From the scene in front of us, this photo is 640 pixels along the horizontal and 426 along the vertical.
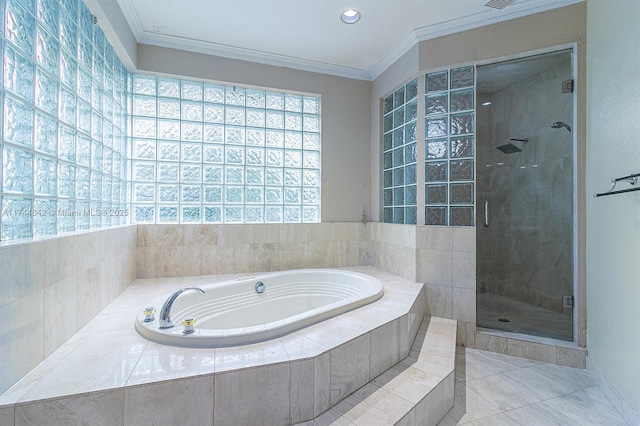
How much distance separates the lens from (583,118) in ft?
6.82

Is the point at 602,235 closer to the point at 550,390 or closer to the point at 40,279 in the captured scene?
the point at 550,390

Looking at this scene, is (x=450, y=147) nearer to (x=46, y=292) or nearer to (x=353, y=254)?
(x=353, y=254)

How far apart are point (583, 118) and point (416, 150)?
1123 millimetres

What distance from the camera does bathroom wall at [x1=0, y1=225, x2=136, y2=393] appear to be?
1033 mm

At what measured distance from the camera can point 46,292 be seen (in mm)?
1252

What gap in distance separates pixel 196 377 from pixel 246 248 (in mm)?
1781

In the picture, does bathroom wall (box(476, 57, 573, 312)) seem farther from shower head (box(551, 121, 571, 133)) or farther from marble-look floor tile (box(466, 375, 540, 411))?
marble-look floor tile (box(466, 375, 540, 411))

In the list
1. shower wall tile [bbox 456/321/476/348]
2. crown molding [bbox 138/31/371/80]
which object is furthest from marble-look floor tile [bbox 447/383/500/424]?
crown molding [bbox 138/31/371/80]

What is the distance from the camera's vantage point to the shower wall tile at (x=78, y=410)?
0.96m

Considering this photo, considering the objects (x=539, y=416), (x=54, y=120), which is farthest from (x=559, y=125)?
(x=54, y=120)

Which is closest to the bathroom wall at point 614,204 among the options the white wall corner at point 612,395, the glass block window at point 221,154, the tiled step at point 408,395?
the white wall corner at point 612,395

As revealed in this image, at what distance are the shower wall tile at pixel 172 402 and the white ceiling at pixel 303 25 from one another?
2.34 meters

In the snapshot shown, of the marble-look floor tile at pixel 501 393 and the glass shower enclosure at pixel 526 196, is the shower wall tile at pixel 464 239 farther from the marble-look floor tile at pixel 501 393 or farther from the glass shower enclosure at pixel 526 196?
the marble-look floor tile at pixel 501 393

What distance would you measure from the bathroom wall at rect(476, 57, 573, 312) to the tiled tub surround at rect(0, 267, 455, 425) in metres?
1.49
